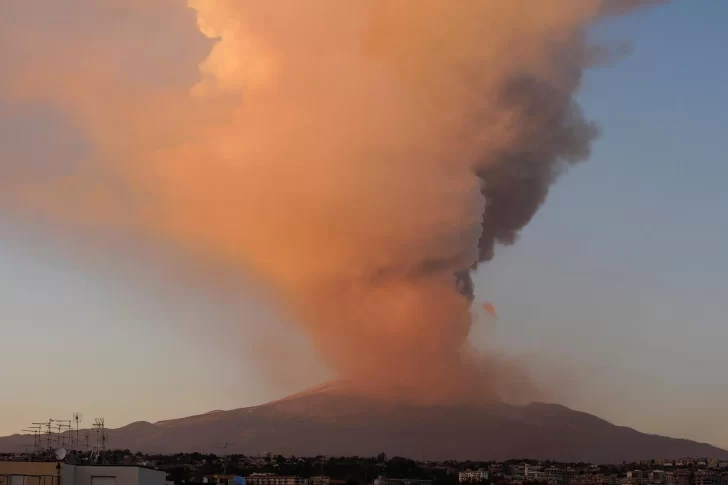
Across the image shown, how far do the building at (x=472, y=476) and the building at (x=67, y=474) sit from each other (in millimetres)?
112396

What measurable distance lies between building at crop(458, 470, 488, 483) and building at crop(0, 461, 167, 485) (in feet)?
369

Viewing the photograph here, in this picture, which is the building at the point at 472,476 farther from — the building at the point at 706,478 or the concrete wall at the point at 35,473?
the concrete wall at the point at 35,473

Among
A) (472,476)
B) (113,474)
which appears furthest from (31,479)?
(472,476)

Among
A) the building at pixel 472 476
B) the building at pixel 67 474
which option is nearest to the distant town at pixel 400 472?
the building at pixel 472 476

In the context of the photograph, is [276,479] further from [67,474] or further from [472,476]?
[67,474]

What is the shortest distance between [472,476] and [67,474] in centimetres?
12437

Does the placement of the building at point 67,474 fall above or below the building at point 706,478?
above

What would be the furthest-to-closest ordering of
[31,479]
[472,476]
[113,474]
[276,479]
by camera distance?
[472,476] → [276,479] → [113,474] → [31,479]

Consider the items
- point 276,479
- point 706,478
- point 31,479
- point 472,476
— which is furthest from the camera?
point 706,478

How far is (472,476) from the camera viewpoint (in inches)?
5704

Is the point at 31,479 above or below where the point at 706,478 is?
above

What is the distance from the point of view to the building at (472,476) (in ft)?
451

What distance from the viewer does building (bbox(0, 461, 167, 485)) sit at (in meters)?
24.6

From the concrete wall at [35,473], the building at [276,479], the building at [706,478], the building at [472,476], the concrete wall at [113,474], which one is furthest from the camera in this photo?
the building at [706,478]
